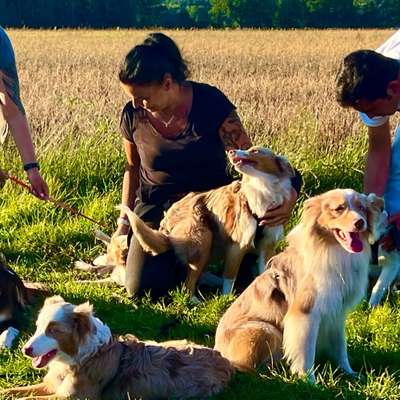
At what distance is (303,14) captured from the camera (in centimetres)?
6234

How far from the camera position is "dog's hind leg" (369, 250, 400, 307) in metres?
4.95

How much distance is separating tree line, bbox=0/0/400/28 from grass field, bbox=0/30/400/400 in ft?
157

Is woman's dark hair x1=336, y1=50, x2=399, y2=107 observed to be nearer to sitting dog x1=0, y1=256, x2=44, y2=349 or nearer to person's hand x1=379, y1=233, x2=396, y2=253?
person's hand x1=379, y1=233, x2=396, y2=253

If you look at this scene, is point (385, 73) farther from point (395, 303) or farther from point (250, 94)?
point (250, 94)

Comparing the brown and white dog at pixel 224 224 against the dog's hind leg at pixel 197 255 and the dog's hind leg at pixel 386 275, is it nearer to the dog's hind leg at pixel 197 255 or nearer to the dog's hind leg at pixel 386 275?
the dog's hind leg at pixel 197 255

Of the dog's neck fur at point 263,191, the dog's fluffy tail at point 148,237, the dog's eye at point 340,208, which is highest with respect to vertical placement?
the dog's eye at point 340,208

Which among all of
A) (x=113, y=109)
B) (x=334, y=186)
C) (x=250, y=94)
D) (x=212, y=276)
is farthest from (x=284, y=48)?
(x=212, y=276)

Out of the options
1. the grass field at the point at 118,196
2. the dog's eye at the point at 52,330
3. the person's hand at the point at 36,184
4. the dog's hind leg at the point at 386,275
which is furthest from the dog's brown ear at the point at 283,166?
the dog's eye at the point at 52,330

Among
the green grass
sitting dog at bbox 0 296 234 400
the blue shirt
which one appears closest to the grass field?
the green grass

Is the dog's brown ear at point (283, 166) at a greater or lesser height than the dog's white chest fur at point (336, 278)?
greater

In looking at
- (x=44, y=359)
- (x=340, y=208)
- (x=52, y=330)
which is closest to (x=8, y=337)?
(x=44, y=359)

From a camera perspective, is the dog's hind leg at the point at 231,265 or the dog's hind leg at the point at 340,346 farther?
the dog's hind leg at the point at 231,265

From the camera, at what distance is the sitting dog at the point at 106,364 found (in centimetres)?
338

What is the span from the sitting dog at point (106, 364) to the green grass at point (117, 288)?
0.20 metres
